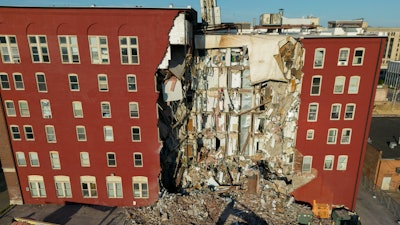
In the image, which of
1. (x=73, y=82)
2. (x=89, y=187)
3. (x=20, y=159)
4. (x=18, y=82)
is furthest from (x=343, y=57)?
(x=20, y=159)

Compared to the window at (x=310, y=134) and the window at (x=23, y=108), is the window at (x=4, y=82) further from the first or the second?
the window at (x=310, y=134)

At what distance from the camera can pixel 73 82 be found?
23406mm

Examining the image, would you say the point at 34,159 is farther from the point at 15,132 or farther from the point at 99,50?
the point at 99,50

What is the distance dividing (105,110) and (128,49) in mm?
6314

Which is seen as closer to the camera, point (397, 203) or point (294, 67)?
point (294, 67)

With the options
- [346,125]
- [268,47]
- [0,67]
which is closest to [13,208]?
[0,67]

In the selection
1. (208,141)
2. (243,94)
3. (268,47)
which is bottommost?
(208,141)

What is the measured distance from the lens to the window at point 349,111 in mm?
26438

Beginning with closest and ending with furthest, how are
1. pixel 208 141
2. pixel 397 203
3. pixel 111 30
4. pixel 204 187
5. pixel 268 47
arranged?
pixel 111 30, pixel 268 47, pixel 204 187, pixel 208 141, pixel 397 203

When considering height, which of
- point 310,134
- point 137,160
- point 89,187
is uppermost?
point 310,134

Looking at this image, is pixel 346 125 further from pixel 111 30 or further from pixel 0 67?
pixel 0 67

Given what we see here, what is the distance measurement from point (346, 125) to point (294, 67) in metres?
8.65

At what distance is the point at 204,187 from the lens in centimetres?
2766

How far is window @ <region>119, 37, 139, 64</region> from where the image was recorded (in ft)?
73.1
